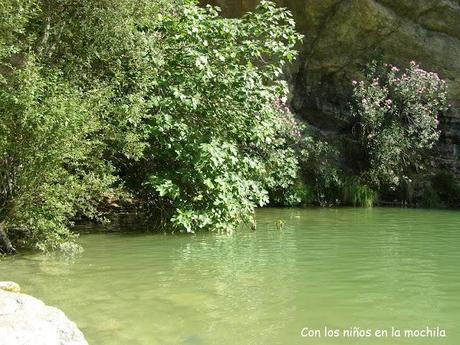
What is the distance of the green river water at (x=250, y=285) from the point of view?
500cm

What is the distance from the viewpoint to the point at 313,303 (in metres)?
5.76

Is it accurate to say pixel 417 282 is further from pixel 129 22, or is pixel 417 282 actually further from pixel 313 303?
pixel 129 22

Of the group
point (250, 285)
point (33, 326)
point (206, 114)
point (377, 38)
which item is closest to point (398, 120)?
point (377, 38)

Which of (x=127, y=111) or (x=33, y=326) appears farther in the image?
(x=127, y=111)

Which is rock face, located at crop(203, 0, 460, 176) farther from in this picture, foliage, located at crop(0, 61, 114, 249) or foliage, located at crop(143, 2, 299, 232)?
foliage, located at crop(0, 61, 114, 249)

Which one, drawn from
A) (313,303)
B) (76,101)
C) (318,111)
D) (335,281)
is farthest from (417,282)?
(318,111)

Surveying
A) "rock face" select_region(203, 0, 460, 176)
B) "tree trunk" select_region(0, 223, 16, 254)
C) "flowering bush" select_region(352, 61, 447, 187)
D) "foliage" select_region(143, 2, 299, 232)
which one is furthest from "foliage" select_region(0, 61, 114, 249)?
"rock face" select_region(203, 0, 460, 176)

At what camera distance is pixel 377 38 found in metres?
20.3

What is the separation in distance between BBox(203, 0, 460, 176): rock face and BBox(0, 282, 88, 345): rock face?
17086 millimetres

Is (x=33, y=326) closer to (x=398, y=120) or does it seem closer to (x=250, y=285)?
(x=250, y=285)

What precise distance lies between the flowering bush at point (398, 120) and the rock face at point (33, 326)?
14.8m

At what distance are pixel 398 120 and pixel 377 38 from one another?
364cm

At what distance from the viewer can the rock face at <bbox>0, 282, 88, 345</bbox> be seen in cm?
377

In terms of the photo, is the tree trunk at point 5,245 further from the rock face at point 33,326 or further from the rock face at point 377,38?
the rock face at point 377,38
